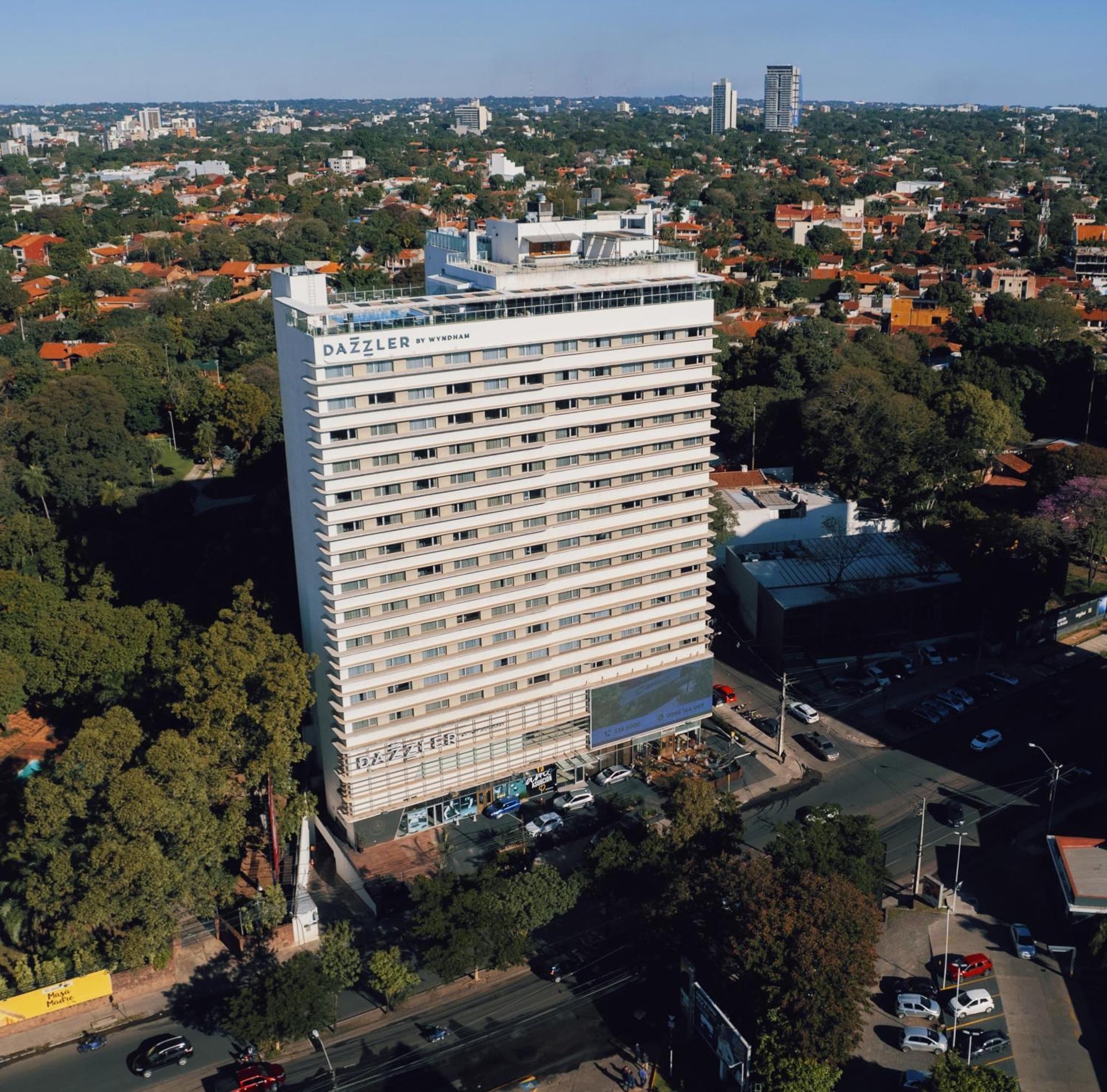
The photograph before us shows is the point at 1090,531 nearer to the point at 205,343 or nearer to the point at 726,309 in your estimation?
the point at 726,309

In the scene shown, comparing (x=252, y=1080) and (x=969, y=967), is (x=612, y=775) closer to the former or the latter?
(x=969, y=967)

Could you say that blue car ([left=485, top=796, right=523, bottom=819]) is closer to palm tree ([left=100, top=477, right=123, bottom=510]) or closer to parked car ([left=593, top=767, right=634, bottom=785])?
parked car ([left=593, top=767, right=634, bottom=785])

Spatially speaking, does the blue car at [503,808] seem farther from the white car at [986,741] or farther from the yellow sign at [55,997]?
the white car at [986,741]

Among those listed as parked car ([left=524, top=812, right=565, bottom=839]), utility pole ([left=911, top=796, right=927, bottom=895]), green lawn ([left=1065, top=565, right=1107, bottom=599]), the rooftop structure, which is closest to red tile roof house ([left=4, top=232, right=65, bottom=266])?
parked car ([left=524, top=812, right=565, bottom=839])

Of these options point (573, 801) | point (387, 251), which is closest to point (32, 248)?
point (387, 251)

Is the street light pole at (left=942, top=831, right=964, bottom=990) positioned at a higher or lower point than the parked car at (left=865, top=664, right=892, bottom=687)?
lower

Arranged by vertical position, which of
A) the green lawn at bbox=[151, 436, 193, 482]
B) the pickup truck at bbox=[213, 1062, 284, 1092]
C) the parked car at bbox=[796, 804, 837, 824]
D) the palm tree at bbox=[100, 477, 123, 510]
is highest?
the palm tree at bbox=[100, 477, 123, 510]

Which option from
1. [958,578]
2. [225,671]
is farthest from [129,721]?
[958,578]
